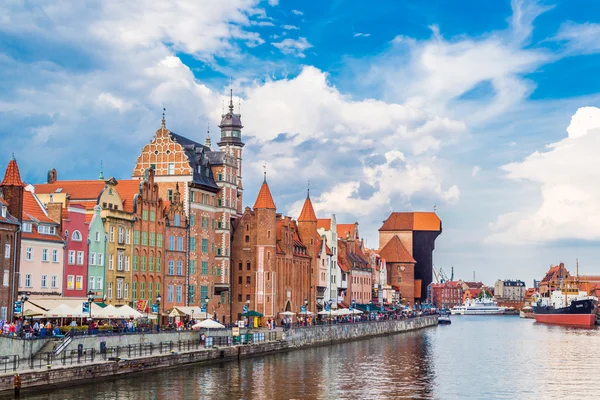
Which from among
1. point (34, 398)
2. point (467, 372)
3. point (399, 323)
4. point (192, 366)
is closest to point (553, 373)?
point (467, 372)

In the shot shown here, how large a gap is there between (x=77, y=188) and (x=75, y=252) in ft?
35.2

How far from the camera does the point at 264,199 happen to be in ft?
377

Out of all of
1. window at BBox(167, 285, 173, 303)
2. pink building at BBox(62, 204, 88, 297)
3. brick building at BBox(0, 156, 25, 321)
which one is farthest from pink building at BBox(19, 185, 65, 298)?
window at BBox(167, 285, 173, 303)

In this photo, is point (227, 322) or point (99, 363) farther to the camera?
point (227, 322)

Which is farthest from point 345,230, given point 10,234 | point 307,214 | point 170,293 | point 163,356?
point 10,234

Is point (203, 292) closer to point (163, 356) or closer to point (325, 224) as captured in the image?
point (163, 356)

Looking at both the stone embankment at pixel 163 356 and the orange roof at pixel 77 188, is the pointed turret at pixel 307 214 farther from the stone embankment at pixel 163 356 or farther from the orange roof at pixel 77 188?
the orange roof at pixel 77 188

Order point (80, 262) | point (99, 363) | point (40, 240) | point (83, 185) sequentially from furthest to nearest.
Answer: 1. point (83, 185)
2. point (80, 262)
3. point (40, 240)
4. point (99, 363)

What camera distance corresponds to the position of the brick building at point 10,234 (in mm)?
68875

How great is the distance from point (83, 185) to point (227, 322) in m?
31.7

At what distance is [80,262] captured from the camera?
83.7m

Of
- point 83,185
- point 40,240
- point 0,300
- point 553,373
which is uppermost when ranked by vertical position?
point 83,185

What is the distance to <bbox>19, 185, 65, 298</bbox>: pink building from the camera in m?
76.1

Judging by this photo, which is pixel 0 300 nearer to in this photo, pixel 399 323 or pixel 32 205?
pixel 32 205
